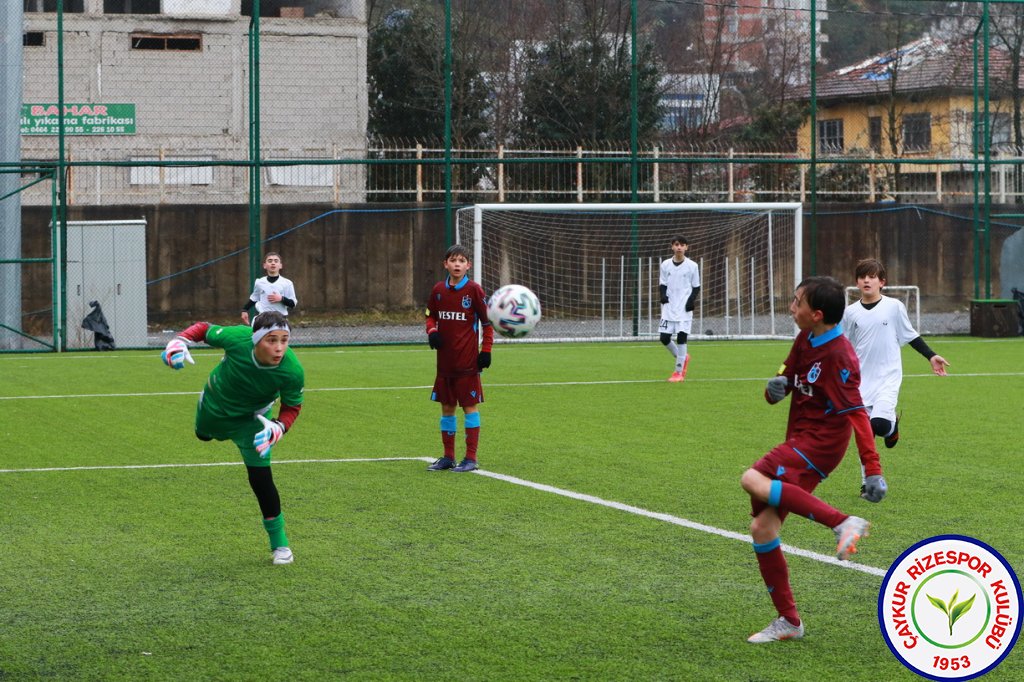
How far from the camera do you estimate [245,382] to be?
23.9ft

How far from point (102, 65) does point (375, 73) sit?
7.36 metres

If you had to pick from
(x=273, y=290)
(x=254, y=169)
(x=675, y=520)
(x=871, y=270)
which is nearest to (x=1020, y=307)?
(x=254, y=169)

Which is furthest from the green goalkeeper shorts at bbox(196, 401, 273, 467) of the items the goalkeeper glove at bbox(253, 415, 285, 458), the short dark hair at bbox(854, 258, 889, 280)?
the short dark hair at bbox(854, 258, 889, 280)

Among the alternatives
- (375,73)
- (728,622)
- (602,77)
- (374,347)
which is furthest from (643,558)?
(375,73)

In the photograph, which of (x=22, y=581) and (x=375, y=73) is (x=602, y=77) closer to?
(x=375, y=73)

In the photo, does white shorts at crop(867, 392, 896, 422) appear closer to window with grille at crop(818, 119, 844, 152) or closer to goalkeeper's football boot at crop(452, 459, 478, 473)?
goalkeeper's football boot at crop(452, 459, 478, 473)

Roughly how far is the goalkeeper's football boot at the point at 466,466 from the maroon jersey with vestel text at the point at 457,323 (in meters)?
0.69

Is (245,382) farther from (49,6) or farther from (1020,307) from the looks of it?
(49,6)

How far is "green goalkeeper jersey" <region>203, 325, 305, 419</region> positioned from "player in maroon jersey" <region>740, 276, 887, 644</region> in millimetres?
2577

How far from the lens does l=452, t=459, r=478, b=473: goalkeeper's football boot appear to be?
10.6 m

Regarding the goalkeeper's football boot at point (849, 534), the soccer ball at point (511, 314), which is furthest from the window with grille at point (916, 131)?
the goalkeeper's football boot at point (849, 534)

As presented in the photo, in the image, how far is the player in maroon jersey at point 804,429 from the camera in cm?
579

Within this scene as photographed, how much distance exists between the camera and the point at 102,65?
1436 inches

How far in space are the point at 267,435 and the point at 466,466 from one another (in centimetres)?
375
